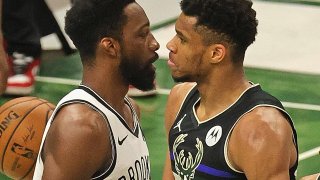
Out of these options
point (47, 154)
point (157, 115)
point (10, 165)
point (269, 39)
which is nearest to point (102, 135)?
point (47, 154)

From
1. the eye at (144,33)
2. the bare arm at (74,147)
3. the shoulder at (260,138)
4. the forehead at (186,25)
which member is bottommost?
the shoulder at (260,138)

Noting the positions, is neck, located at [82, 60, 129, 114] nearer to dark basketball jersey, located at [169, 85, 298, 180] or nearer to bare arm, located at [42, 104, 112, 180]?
bare arm, located at [42, 104, 112, 180]

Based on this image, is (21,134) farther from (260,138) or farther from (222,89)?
(260,138)

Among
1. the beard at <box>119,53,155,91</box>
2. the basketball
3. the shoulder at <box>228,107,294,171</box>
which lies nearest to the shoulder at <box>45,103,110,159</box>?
the beard at <box>119,53,155,91</box>

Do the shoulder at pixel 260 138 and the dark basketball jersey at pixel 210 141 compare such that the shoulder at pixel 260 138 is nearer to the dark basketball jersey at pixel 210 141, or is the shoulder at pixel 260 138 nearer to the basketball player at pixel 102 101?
the dark basketball jersey at pixel 210 141

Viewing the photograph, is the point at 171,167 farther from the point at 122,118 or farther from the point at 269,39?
the point at 269,39

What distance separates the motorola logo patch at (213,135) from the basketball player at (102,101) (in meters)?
0.32

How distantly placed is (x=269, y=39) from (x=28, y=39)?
8.87ft

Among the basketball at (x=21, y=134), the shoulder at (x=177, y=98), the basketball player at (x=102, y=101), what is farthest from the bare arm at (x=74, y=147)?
the basketball at (x=21, y=134)

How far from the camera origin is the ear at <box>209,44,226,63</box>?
4059 mm

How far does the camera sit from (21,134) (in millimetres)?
4805

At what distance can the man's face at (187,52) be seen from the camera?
4129mm

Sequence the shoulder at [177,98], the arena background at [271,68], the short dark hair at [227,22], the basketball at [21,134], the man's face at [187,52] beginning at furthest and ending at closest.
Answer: the arena background at [271,68] → the basketball at [21,134] → the shoulder at [177,98] → the man's face at [187,52] → the short dark hair at [227,22]

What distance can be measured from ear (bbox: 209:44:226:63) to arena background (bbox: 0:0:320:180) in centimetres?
218
